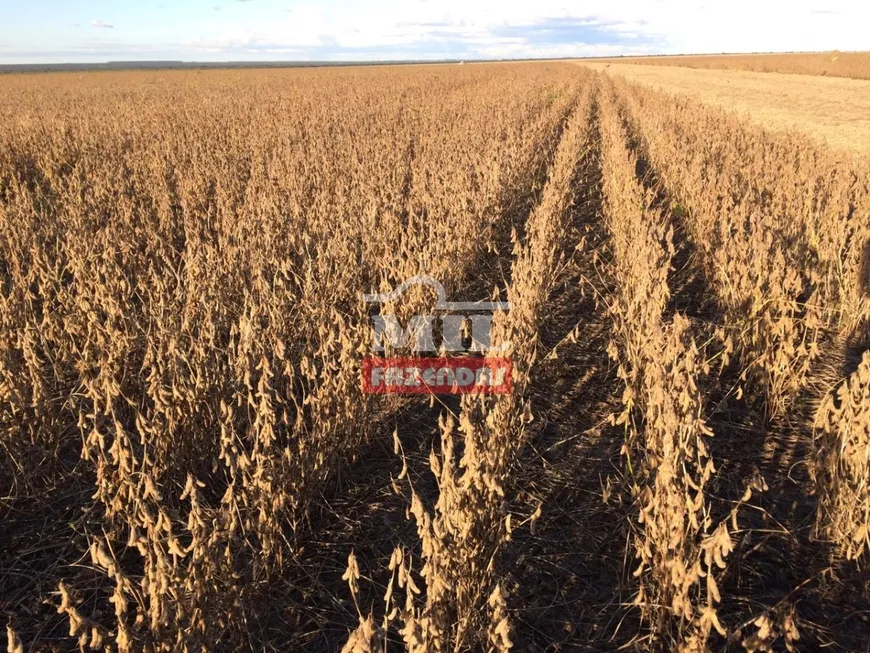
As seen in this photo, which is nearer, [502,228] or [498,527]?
[498,527]

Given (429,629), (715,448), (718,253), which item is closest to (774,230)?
(718,253)

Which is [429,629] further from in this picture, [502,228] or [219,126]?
[219,126]

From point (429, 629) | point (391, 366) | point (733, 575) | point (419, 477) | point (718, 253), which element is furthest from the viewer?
point (718, 253)

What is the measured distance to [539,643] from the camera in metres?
1.88

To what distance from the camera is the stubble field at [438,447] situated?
1.74m

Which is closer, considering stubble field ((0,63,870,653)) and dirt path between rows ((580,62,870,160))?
stubble field ((0,63,870,653))

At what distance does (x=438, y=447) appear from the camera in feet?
9.32

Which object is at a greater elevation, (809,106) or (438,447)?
(809,106)

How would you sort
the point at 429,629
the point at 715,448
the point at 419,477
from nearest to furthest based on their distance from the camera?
the point at 429,629 → the point at 419,477 → the point at 715,448

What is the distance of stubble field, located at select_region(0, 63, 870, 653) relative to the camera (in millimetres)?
1740

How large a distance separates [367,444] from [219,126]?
9635 millimetres

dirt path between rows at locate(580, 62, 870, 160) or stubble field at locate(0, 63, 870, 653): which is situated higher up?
dirt path between rows at locate(580, 62, 870, 160)

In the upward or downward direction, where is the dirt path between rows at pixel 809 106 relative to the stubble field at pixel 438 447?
upward

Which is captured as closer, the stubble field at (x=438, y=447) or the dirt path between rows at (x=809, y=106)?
the stubble field at (x=438, y=447)
